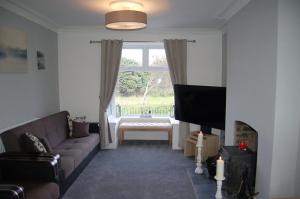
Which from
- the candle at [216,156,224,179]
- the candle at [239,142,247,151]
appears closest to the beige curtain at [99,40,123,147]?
the candle at [239,142,247,151]

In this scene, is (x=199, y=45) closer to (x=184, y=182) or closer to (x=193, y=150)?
(x=193, y=150)

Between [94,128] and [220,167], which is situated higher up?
[220,167]

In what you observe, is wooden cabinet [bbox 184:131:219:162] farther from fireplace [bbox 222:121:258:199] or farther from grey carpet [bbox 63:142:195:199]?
fireplace [bbox 222:121:258:199]

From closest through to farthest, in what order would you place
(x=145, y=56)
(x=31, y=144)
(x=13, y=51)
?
(x=31, y=144) < (x=13, y=51) < (x=145, y=56)

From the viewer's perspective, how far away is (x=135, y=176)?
3.99 meters

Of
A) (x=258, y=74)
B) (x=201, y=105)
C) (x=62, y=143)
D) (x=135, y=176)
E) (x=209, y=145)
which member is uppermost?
(x=258, y=74)

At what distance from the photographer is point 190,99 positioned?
4730 millimetres

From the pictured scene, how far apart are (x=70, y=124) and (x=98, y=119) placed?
77cm

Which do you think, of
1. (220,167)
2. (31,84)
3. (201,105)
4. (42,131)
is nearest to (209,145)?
(201,105)

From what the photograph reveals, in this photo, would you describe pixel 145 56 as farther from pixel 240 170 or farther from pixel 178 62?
pixel 240 170

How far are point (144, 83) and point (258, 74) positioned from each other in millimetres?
3364

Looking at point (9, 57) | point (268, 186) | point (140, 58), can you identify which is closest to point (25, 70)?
point (9, 57)

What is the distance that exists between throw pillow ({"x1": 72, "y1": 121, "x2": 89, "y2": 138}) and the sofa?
87 millimetres

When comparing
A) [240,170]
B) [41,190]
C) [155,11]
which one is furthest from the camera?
[155,11]
